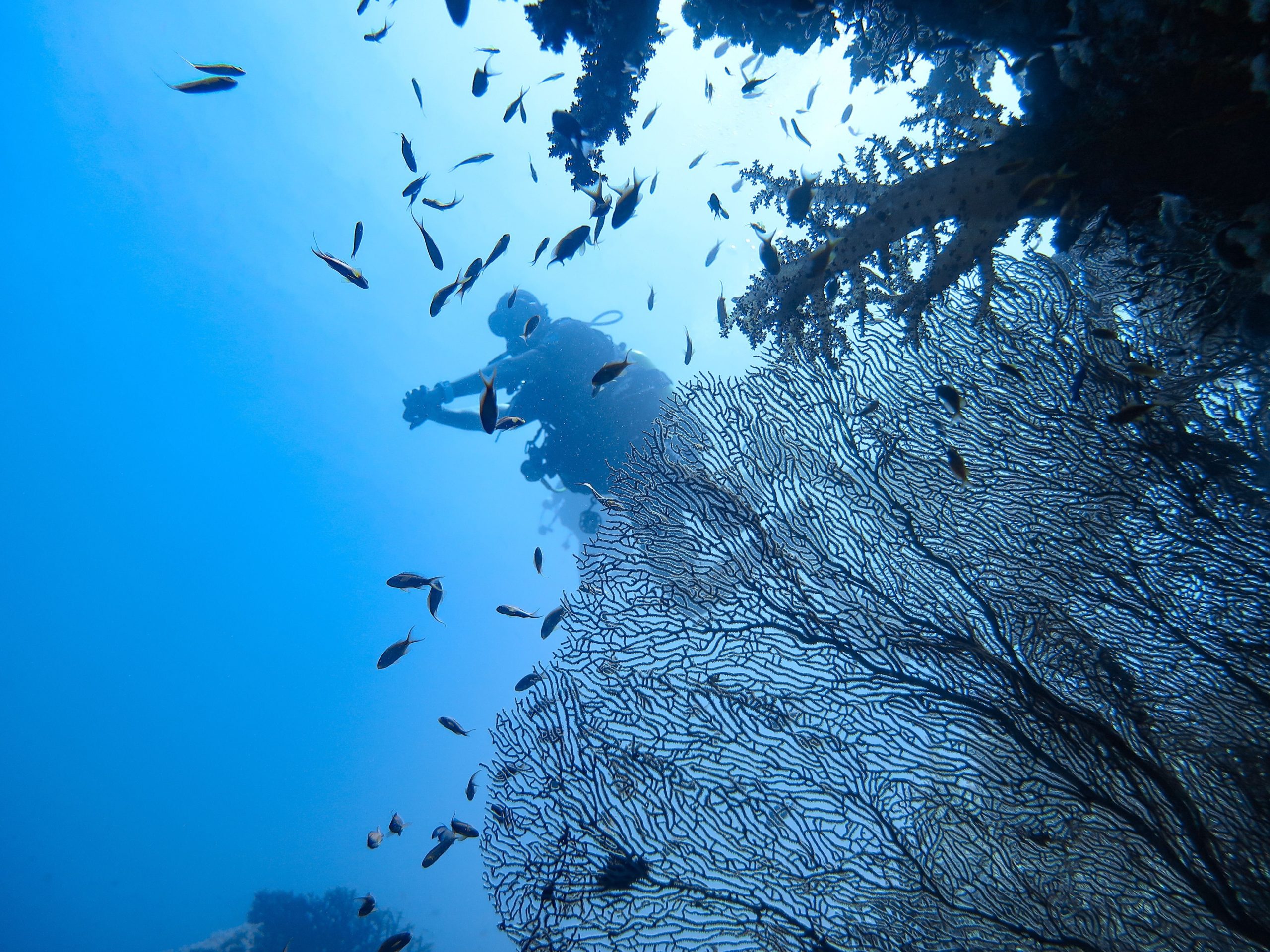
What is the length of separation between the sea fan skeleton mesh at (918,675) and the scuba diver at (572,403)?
574cm

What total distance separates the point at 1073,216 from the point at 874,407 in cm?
140

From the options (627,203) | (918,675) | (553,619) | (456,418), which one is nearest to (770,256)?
(627,203)

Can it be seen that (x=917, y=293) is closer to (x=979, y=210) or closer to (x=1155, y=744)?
(x=979, y=210)

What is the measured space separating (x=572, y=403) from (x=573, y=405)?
0.17 feet

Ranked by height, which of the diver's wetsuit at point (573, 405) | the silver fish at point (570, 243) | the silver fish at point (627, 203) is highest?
the diver's wetsuit at point (573, 405)

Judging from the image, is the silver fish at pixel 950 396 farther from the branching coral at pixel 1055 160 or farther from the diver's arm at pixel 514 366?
the diver's arm at pixel 514 366

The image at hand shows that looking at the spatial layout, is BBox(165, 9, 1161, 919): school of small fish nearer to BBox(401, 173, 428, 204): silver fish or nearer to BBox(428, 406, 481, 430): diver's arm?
BBox(401, 173, 428, 204): silver fish

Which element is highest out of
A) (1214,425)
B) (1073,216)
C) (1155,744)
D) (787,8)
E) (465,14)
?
(787,8)

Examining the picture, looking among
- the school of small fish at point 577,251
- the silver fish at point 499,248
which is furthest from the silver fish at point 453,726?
the silver fish at point 499,248

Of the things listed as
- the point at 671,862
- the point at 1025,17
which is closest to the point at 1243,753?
the point at 671,862

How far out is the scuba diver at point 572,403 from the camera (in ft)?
31.7

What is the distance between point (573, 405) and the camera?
9.66 m

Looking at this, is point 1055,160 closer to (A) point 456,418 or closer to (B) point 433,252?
(B) point 433,252

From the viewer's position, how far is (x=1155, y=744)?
2.72 metres
